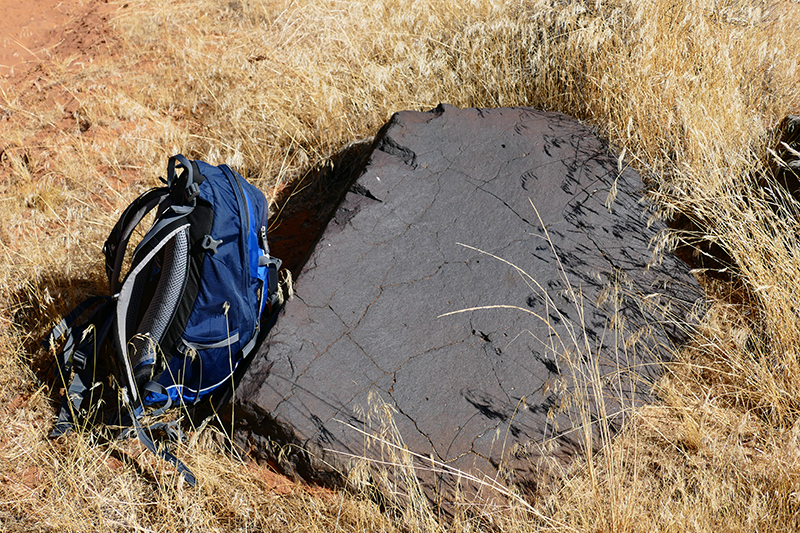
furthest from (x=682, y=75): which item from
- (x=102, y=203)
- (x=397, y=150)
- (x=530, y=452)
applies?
(x=102, y=203)

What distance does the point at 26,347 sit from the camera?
7.57 feet

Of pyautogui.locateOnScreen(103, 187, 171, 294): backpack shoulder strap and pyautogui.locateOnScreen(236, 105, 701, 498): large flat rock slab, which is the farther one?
pyautogui.locateOnScreen(103, 187, 171, 294): backpack shoulder strap

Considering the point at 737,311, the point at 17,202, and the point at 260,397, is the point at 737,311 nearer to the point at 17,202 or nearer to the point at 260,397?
the point at 260,397

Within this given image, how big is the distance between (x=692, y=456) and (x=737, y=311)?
718mm

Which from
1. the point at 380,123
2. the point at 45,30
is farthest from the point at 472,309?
the point at 45,30

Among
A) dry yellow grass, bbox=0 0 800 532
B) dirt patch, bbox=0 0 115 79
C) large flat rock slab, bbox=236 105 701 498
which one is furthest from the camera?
dirt patch, bbox=0 0 115 79

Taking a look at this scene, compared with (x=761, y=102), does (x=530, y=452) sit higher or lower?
lower

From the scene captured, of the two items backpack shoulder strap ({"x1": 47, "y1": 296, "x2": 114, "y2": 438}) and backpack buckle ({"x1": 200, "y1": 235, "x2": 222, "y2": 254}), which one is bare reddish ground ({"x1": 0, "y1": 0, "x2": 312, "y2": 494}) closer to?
backpack shoulder strap ({"x1": 47, "y1": 296, "x2": 114, "y2": 438})

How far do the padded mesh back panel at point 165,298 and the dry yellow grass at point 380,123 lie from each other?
0.37 m

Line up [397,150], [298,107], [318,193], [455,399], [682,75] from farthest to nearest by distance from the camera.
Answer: [298,107] → [318,193] → [682,75] → [397,150] → [455,399]

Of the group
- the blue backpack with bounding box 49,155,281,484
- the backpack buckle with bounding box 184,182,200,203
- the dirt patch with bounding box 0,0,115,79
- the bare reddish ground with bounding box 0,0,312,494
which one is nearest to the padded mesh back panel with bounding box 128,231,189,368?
the blue backpack with bounding box 49,155,281,484

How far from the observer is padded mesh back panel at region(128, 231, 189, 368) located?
6.08ft

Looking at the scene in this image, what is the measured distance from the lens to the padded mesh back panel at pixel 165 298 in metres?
1.85

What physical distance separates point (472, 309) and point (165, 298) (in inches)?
42.3
